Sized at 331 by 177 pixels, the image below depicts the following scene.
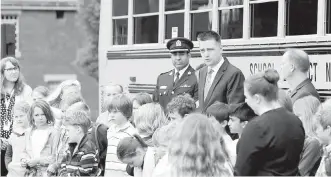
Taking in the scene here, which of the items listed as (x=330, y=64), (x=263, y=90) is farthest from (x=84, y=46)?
(x=263, y=90)

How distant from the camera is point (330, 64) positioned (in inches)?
294

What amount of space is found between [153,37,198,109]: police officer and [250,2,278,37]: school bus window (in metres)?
1.02

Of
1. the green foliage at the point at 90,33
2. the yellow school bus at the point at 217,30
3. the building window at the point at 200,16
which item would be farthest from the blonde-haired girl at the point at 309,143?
the green foliage at the point at 90,33

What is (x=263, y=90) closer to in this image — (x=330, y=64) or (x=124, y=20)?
(x=330, y=64)

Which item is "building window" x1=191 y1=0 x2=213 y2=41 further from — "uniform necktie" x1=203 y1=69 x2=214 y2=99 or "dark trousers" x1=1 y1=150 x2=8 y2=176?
"dark trousers" x1=1 y1=150 x2=8 y2=176

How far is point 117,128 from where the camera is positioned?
265 inches

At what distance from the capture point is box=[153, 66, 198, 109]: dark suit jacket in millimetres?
7652

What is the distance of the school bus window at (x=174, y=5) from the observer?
10.1m

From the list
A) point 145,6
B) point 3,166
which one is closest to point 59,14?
point 145,6

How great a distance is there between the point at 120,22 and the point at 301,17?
4157 mm

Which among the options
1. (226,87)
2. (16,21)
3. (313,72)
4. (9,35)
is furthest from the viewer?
(16,21)

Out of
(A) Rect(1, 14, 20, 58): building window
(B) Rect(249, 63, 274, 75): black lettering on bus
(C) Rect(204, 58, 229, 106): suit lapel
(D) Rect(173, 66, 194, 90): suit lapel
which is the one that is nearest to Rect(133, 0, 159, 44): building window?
(B) Rect(249, 63, 274, 75): black lettering on bus

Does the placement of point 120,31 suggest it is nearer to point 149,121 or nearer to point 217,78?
point 217,78

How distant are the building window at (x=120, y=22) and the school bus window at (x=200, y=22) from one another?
1.82m
